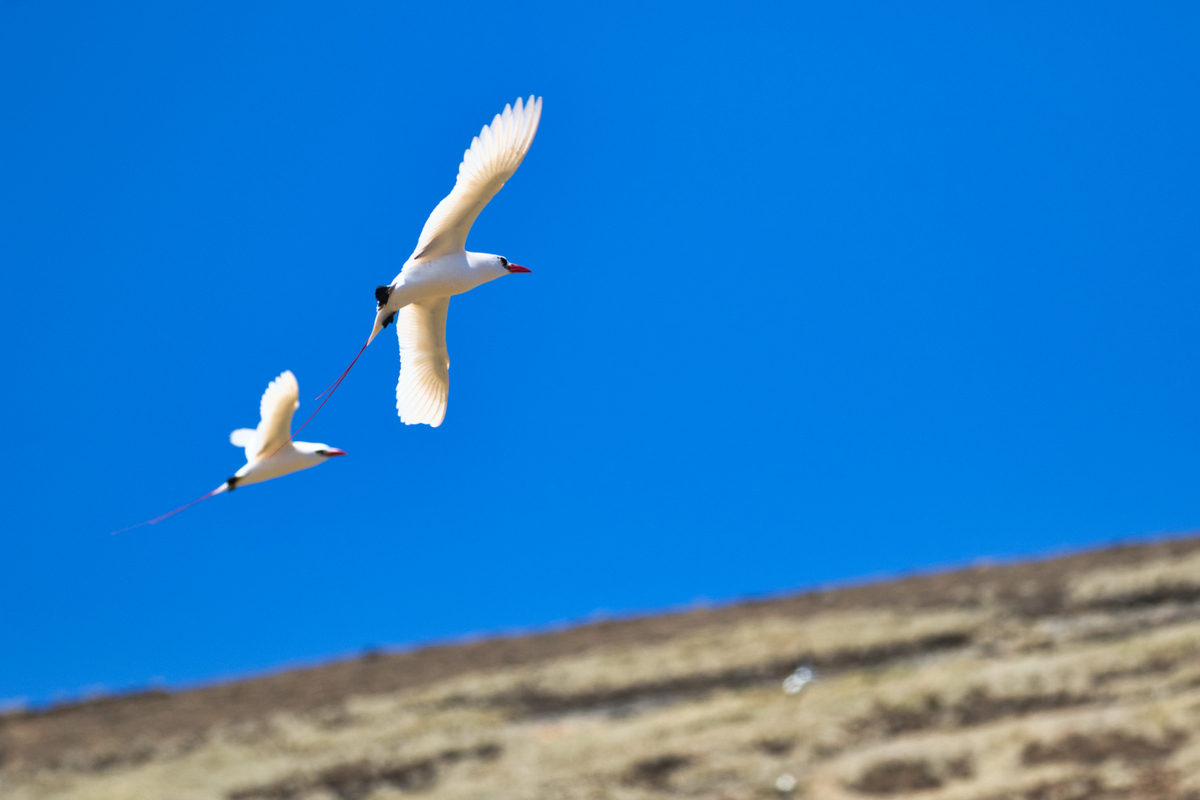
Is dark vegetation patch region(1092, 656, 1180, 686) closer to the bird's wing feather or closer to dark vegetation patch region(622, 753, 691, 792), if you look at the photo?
dark vegetation patch region(622, 753, 691, 792)

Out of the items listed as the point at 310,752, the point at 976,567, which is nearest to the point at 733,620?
the point at 976,567

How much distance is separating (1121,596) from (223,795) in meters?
16.8

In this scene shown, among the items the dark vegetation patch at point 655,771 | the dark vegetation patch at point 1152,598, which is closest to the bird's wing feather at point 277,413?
the dark vegetation patch at point 655,771

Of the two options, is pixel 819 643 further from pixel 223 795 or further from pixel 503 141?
pixel 503 141

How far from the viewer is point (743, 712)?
21312 millimetres

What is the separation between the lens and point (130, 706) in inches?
1090

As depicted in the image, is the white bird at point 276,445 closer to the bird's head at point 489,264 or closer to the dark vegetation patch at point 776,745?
the bird's head at point 489,264

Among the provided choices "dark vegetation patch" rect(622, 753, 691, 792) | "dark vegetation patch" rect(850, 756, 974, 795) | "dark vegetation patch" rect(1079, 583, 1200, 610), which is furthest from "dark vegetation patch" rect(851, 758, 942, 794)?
"dark vegetation patch" rect(1079, 583, 1200, 610)

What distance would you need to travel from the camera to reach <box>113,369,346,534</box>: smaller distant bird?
5047 millimetres

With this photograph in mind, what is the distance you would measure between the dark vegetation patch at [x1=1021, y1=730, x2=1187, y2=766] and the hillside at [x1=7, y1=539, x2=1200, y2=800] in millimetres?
32

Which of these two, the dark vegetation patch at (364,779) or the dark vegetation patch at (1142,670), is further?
the dark vegetation patch at (364,779)

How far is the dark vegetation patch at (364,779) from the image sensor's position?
812 inches

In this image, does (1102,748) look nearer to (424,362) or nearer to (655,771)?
(655,771)

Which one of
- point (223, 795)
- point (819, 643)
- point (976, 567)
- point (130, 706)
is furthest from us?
point (976, 567)
